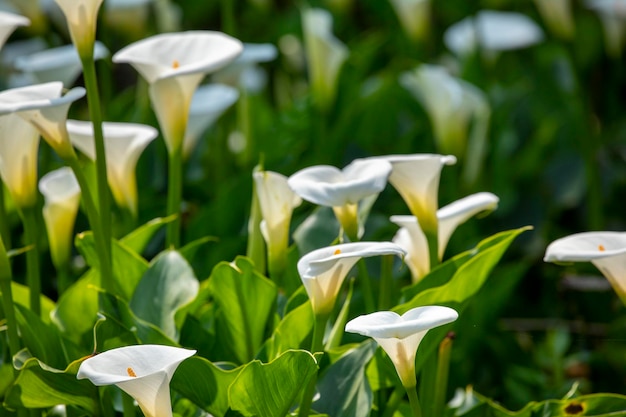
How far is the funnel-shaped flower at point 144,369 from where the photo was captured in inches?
24.8

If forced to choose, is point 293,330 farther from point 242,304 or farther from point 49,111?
point 49,111

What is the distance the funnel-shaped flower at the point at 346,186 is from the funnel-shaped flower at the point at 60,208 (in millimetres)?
326

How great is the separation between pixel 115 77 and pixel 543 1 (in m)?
1.23

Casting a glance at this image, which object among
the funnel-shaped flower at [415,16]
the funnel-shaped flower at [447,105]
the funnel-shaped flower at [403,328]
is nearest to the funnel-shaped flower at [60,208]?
the funnel-shaped flower at [403,328]

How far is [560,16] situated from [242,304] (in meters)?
1.09

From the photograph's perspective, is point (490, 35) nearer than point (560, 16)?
No

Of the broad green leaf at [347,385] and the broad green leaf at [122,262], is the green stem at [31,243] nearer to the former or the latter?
the broad green leaf at [122,262]

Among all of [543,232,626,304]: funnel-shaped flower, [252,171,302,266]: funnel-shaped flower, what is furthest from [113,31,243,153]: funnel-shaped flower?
[543,232,626,304]: funnel-shaped flower

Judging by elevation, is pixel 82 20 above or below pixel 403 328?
above

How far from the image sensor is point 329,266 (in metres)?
0.69

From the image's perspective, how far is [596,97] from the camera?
2.36m

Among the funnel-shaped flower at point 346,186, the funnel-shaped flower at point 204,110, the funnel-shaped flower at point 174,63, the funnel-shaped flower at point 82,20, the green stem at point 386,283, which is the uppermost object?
the funnel-shaped flower at point 82,20

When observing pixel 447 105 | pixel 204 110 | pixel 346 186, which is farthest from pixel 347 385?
pixel 447 105

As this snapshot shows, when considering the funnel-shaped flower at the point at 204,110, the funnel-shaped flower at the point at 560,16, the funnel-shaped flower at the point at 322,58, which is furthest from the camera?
the funnel-shaped flower at the point at 560,16
